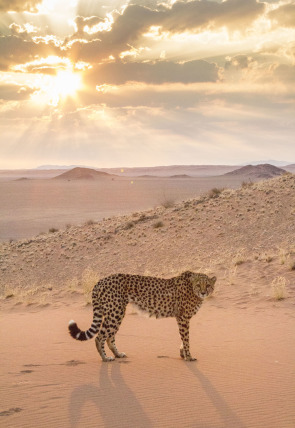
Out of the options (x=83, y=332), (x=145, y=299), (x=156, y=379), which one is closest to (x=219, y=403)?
(x=156, y=379)

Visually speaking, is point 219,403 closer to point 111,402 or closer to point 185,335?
point 111,402

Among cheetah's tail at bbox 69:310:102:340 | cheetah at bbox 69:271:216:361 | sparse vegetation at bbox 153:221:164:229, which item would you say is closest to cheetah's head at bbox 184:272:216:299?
cheetah at bbox 69:271:216:361

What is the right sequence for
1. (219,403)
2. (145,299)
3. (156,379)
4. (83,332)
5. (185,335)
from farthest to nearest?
(185,335) → (145,299) → (83,332) → (156,379) → (219,403)

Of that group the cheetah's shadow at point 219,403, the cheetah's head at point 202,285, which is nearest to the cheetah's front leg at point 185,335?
the cheetah's shadow at point 219,403

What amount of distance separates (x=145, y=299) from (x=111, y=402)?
6.54ft

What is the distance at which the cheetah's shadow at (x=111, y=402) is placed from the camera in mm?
5918

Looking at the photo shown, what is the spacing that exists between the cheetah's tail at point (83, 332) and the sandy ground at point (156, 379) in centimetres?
55

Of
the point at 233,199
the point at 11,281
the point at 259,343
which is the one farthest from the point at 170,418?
the point at 233,199

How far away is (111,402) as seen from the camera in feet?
21.1

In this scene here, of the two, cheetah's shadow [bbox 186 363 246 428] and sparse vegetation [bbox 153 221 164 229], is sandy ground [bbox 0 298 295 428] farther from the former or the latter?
sparse vegetation [bbox 153 221 164 229]

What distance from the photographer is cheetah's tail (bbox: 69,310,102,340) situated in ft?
24.8

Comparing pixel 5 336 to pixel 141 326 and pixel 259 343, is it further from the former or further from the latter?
pixel 259 343

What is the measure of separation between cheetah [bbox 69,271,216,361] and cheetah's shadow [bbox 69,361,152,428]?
823mm

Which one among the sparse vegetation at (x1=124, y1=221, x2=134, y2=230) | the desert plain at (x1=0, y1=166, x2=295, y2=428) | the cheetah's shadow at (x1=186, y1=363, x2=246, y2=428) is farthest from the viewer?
the sparse vegetation at (x1=124, y1=221, x2=134, y2=230)
